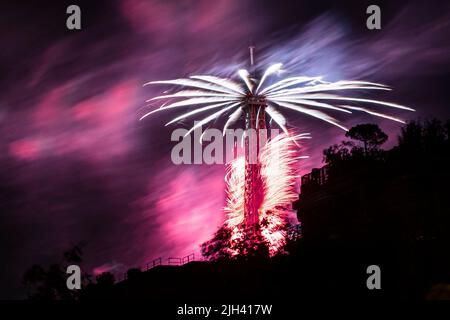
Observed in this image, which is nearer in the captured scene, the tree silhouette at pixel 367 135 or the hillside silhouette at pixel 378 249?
the hillside silhouette at pixel 378 249

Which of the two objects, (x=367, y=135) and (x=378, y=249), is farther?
(x=367, y=135)

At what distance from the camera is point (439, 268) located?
3416 centimetres

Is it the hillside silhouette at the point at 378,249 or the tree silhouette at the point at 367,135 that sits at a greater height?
the tree silhouette at the point at 367,135

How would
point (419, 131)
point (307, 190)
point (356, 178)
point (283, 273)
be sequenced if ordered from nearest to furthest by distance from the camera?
point (283, 273)
point (356, 178)
point (419, 131)
point (307, 190)

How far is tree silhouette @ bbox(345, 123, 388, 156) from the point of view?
6000 cm

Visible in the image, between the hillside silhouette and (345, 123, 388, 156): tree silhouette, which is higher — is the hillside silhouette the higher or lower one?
the lower one

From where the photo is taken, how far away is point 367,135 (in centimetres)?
6050

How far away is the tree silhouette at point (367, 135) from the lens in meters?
60.0

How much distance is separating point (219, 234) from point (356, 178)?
345 inches

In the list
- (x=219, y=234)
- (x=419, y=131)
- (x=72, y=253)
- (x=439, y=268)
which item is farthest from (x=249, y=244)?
(x=72, y=253)

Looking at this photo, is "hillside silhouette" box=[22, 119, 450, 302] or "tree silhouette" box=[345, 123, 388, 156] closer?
"hillside silhouette" box=[22, 119, 450, 302]
